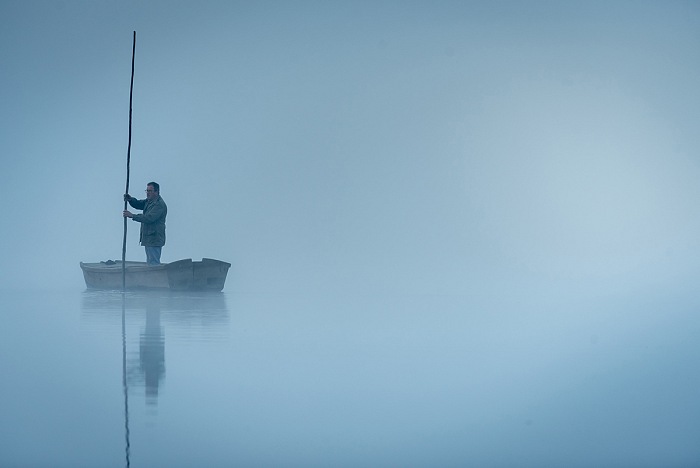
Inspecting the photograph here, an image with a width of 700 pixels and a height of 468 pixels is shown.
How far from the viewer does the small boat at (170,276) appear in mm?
14242

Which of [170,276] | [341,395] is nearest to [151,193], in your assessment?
[170,276]

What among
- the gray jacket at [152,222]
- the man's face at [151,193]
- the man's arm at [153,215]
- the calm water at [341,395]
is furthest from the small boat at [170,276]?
the calm water at [341,395]

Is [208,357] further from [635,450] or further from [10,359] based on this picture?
[635,450]

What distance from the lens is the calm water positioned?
10.2ft

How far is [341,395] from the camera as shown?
13.5ft

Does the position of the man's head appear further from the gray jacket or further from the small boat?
the small boat

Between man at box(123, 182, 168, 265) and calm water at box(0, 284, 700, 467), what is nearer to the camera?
calm water at box(0, 284, 700, 467)

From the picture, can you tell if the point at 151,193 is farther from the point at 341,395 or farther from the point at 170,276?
the point at 341,395

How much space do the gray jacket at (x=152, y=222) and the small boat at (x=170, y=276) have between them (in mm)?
455

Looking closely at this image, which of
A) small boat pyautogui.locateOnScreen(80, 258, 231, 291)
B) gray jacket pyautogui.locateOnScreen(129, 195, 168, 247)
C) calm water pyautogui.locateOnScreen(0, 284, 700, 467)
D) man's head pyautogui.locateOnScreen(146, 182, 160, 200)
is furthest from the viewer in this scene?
man's head pyautogui.locateOnScreen(146, 182, 160, 200)

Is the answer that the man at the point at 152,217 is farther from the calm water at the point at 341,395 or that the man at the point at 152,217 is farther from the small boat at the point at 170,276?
the calm water at the point at 341,395

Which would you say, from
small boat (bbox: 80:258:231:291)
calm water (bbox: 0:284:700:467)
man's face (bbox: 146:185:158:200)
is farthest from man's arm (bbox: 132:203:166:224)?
calm water (bbox: 0:284:700:467)

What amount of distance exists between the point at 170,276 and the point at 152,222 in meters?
0.93

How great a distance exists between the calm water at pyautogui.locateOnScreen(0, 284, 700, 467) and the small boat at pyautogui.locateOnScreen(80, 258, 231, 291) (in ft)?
20.1
